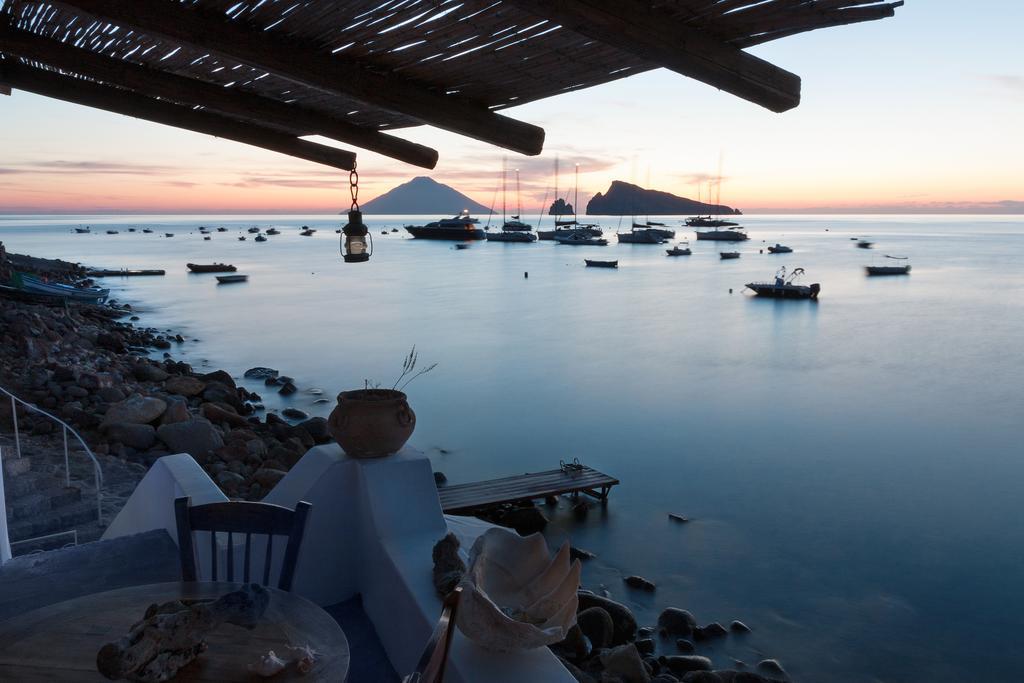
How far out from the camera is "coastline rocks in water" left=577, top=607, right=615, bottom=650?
17.5ft

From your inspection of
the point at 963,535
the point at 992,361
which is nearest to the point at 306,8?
the point at 963,535

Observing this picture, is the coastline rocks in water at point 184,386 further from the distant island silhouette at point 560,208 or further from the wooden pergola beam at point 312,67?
the distant island silhouette at point 560,208

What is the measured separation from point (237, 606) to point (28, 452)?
5886 mm

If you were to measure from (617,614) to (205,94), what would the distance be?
4634mm

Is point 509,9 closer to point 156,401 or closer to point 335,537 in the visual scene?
point 335,537

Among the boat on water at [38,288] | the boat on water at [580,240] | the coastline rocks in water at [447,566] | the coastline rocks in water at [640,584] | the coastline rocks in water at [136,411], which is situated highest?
the boat on water at [580,240]

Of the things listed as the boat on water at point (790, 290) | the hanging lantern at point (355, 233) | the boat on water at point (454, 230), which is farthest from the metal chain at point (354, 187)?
the boat on water at point (454, 230)

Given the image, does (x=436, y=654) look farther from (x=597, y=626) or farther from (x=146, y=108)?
(x=597, y=626)

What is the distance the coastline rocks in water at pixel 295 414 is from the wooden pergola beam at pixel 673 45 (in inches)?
401

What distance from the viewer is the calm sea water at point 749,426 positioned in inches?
259

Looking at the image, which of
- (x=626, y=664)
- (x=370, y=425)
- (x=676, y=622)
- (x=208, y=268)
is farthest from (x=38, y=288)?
(x=208, y=268)

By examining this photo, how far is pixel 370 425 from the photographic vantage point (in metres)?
2.96

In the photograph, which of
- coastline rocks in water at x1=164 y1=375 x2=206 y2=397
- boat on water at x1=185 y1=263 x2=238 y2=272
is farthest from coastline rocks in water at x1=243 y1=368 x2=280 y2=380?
boat on water at x1=185 y1=263 x2=238 y2=272

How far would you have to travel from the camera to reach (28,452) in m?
6.41
